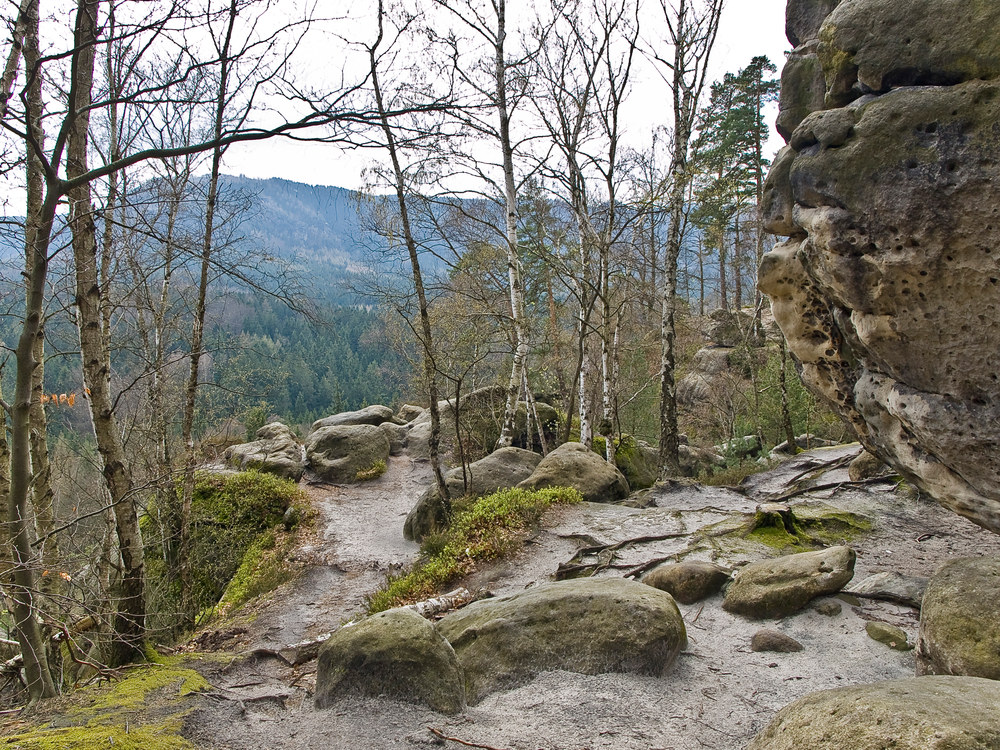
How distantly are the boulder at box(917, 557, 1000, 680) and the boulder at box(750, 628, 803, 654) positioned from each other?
84cm

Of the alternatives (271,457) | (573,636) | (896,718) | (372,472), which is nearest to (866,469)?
(573,636)

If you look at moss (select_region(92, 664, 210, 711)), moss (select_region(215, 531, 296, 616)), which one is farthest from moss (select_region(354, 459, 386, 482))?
moss (select_region(92, 664, 210, 711))

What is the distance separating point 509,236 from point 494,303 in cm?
311

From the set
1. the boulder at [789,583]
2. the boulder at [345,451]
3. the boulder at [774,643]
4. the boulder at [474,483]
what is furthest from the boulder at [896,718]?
the boulder at [345,451]

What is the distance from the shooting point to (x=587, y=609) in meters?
4.09

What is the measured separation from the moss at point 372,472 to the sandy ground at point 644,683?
7.20m

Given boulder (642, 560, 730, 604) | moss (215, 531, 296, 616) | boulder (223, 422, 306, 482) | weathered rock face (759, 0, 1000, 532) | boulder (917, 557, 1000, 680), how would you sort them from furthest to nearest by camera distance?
boulder (223, 422, 306, 482)
moss (215, 531, 296, 616)
boulder (642, 560, 730, 604)
boulder (917, 557, 1000, 680)
weathered rock face (759, 0, 1000, 532)

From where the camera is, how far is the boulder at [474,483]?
32.2 ft

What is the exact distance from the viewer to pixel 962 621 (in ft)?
10.1

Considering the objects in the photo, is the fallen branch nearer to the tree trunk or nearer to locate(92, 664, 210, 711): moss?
locate(92, 664, 210, 711): moss

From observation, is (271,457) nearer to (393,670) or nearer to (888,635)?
(393,670)

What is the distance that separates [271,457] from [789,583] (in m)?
12.7

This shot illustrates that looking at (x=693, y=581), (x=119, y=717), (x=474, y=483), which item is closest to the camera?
(x=119, y=717)

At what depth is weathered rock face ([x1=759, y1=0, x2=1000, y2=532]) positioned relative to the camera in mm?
2803
